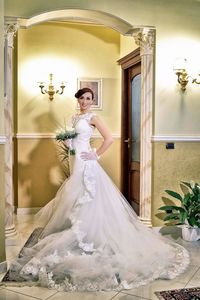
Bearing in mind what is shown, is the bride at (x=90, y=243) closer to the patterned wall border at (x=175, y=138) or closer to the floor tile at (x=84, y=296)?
the floor tile at (x=84, y=296)

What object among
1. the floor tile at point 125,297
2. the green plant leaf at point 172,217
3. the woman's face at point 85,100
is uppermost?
the woman's face at point 85,100

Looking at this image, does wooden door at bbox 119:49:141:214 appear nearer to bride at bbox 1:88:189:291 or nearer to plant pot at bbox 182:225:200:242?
plant pot at bbox 182:225:200:242

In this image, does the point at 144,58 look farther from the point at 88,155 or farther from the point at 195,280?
the point at 195,280

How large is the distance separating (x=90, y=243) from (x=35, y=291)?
647mm

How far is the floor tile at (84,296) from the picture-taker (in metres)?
2.50

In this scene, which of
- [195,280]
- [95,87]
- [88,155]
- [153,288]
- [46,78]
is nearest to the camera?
[153,288]

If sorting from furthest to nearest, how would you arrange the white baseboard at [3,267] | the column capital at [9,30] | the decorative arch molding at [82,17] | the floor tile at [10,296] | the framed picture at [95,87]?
the framed picture at [95,87] < the decorative arch molding at [82,17] < the column capital at [9,30] < the white baseboard at [3,267] < the floor tile at [10,296]

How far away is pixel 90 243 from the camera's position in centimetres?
301

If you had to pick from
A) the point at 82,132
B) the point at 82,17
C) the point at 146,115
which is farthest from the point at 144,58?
the point at 82,132

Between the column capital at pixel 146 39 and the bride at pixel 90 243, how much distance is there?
3.62ft

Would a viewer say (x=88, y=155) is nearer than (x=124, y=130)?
Yes

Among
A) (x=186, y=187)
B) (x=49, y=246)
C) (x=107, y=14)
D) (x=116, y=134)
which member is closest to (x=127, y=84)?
(x=116, y=134)

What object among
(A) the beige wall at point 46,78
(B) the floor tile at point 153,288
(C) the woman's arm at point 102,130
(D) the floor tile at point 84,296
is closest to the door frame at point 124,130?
(A) the beige wall at point 46,78

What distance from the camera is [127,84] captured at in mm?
5285
